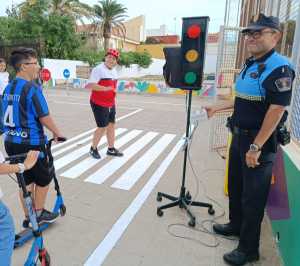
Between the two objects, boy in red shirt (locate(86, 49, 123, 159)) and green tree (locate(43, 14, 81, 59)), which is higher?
green tree (locate(43, 14, 81, 59))

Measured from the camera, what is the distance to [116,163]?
5227mm

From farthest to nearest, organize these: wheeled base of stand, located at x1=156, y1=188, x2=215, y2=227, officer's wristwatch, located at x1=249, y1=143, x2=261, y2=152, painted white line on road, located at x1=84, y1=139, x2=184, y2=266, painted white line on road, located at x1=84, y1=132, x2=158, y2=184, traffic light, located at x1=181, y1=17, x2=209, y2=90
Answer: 1. painted white line on road, located at x1=84, y1=132, x2=158, y2=184
2. wheeled base of stand, located at x1=156, y1=188, x2=215, y2=227
3. traffic light, located at x1=181, y1=17, x2=209, y2=90
4. painted white line on road, located at x1=84, y1=139, x2=184, y2=266
5. officer's wristwatch, located at x1=249, y1=143, x2=261, y2=152

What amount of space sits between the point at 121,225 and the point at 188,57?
77.8 inches

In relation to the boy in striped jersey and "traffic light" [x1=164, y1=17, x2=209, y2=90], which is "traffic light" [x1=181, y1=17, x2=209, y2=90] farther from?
the boy in striped jersey

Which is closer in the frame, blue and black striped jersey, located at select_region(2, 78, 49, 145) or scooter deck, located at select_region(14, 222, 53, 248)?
blue and black striped jersey, located at select_region(2, 78, 49, 145)

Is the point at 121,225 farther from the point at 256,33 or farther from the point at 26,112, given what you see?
the point at 256,33

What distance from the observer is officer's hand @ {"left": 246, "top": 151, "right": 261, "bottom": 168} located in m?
2.29

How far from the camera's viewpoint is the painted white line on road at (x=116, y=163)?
177 inches

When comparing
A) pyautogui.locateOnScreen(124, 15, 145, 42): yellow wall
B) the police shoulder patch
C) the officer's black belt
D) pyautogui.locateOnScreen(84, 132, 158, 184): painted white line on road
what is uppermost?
pyautogui.locateOnScreen(124, 15, 145, 42): yellow wall

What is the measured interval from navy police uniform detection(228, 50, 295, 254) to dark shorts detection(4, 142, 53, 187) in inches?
69.4

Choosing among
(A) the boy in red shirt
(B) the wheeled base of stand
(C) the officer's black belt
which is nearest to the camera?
(C) the officer's black belt

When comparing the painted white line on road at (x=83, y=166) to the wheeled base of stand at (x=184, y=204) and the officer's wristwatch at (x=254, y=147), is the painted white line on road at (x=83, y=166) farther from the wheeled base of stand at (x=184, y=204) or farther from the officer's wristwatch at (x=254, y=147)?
the officer's wristwatch at (x=254, y=147)

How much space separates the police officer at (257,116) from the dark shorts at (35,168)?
1.76m

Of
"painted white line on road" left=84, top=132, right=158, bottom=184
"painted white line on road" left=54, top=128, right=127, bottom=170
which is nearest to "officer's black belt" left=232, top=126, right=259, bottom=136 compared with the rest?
"painted white line on road" left=84, top=132, right=158, bottom=184
